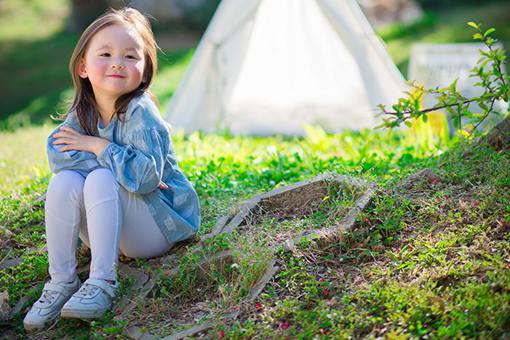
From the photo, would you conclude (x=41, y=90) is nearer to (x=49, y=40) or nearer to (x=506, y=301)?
(x=49, y=40)

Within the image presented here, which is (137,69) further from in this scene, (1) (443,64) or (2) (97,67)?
(1) (443,64)

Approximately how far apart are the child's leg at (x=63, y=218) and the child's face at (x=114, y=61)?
1.61 ft

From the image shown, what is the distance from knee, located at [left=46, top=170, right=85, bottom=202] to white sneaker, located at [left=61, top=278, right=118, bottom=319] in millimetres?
397

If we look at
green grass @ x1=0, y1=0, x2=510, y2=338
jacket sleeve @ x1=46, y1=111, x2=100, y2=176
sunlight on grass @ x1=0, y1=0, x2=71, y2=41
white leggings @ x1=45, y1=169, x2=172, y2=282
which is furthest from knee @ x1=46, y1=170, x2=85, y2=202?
sunlight on grass @ x1=0, y1=0, x2=71, y2=41

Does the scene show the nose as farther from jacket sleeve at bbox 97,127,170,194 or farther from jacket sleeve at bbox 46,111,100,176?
jacket sleeve at bbox 46,111,100,176

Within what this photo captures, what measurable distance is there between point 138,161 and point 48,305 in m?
0.77

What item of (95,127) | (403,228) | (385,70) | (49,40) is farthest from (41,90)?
(403,228)

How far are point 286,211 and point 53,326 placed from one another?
1370 millimetres

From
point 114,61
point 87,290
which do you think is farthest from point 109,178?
point 114,61

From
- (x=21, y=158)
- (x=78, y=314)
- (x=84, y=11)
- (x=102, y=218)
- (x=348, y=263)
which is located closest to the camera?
(x=78, y=314)

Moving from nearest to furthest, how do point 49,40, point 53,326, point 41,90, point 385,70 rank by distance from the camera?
A: point 53,326, point 385,70, point 41,90, point 49,40

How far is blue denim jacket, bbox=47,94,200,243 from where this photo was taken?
3082 millimetres

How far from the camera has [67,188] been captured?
303 cm

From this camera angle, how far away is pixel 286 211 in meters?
3.69
